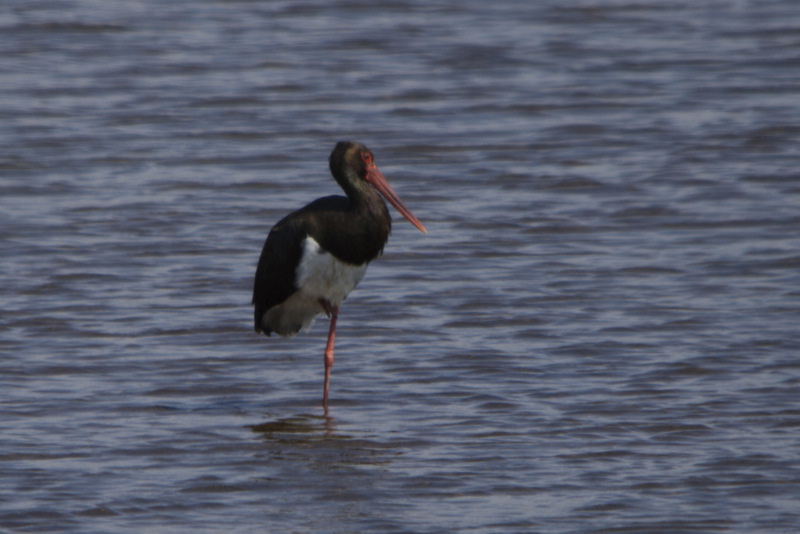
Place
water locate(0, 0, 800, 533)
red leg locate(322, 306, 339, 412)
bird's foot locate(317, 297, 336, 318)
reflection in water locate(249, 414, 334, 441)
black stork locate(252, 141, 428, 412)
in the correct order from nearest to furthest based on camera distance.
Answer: water locate(0, 0, 800, 533) < reflection in water locate(249, 414, 334, 441) < red leg locate(322, 306, 339, 412) < black stork locate(252, 141, 428, 412) < bird's foot locate(317, 297, 336, 318)

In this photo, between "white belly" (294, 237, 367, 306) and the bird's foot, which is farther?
the bird's foot

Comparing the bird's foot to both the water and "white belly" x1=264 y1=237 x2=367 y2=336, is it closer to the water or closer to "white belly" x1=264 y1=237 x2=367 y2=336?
"white belly" x1=264 y1=237 x2=367 y2=336

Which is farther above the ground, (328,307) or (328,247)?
(328,247)

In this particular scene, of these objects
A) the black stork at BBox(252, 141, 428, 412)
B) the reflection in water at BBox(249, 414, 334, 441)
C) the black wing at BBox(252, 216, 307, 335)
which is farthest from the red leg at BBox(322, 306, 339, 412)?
the black wing at BBox(252, 216, 307, 335)

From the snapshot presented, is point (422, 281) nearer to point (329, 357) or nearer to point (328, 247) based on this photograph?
point (329, 357)

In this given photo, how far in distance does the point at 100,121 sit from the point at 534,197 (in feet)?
15.4

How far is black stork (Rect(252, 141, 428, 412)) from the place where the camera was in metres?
7.67

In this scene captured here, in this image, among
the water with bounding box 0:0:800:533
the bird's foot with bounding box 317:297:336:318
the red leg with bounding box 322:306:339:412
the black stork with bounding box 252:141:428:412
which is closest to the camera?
the water with bounding box 0:0:800:533

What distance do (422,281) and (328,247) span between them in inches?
87.0

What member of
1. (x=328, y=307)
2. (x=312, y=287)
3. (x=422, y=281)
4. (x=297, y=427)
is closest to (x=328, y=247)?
(x=312, y=287)

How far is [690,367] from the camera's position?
25.9ft

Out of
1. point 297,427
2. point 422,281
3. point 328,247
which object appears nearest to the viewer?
point 297,427

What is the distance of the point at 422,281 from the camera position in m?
9.82

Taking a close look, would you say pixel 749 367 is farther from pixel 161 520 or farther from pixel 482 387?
pixel 161 520
